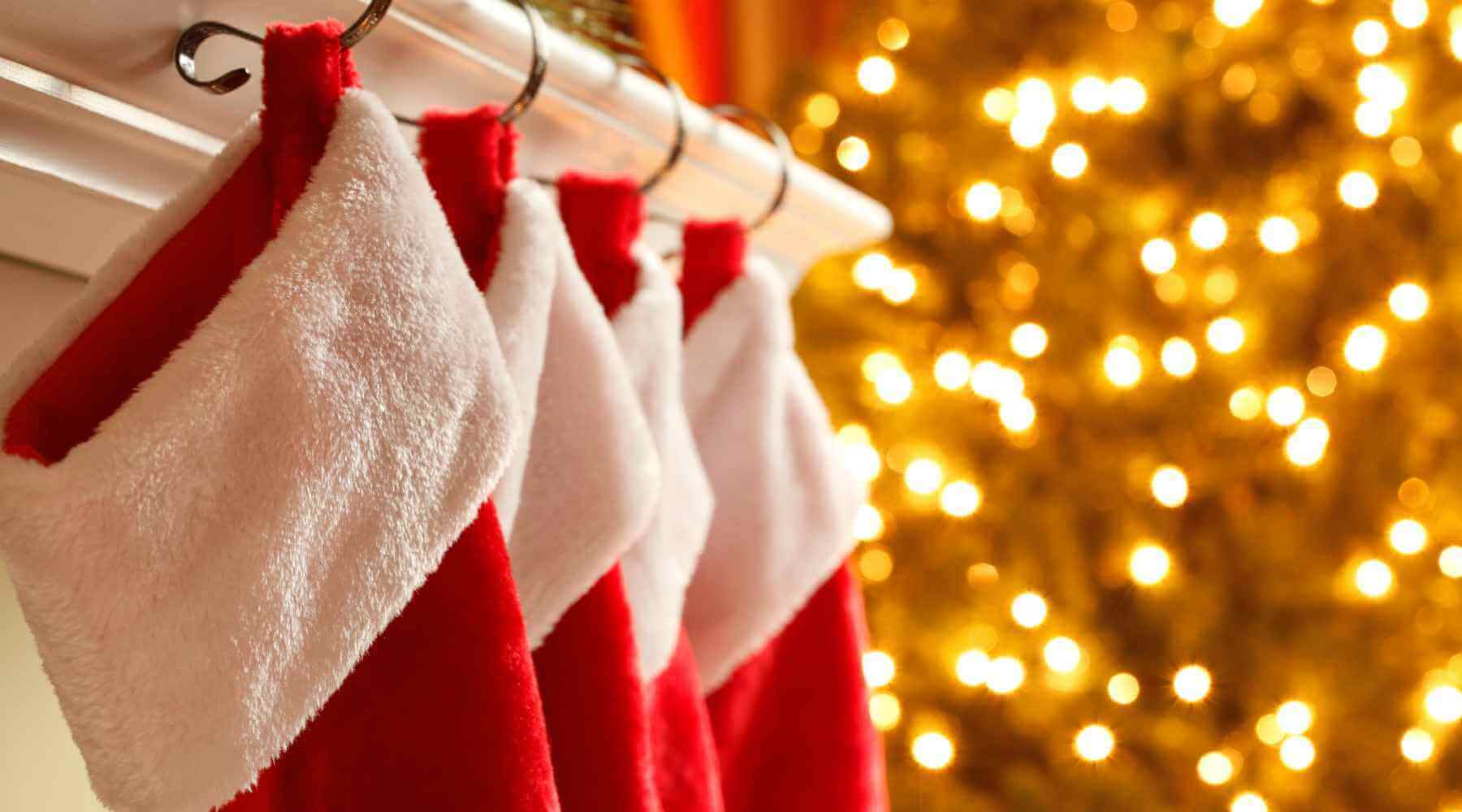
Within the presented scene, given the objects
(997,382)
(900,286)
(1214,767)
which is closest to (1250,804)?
(1214,767)

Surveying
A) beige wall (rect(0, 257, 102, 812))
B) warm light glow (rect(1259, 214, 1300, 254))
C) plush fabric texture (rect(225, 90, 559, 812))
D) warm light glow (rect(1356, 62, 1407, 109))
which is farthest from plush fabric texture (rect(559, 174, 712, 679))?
warm light glow (rect(1356, 62, 1407, 109))

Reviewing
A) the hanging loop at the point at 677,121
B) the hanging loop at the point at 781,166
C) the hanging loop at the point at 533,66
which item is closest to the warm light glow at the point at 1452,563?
the hanging loop at the point at 781,166

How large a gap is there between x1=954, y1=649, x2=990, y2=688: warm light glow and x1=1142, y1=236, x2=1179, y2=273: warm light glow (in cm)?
44

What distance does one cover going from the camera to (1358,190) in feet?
3.94

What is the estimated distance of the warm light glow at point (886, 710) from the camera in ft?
3.89

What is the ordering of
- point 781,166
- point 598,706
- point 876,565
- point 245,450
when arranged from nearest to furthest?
point 245,450
point 598,706
point 781,166
point 876,565

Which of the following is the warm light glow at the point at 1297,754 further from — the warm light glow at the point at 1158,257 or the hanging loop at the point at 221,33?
the hanging loop at the point at 221,33

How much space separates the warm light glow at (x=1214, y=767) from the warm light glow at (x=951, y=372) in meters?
→ 0.44

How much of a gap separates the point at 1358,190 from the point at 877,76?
52 cm

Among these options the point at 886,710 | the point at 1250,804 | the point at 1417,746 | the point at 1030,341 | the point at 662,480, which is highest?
the point at 662,480

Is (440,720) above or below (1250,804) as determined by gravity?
above

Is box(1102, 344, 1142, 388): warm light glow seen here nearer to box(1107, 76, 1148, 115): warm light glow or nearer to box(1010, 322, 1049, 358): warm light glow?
box(1010, 322, 1049, 358): warm light glow

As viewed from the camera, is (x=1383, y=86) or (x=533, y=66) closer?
(x=533, y=66)

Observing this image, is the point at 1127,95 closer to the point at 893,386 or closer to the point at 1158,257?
the point at 1158,257
